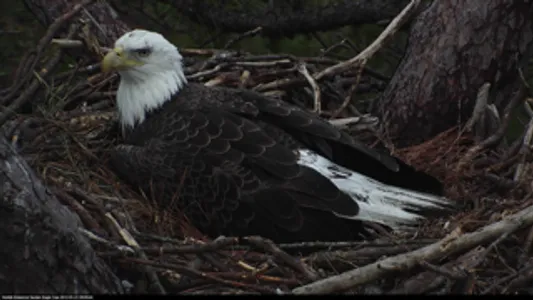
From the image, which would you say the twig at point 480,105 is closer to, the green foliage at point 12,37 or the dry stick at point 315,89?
the dry stick at point 315,89

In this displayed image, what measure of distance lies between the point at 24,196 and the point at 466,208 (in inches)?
102

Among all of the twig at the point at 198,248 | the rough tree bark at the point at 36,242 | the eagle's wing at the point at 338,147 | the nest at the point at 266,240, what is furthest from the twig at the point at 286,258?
the eagle's wing at the point at 338,147

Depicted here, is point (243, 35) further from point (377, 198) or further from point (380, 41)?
point (377, 198)

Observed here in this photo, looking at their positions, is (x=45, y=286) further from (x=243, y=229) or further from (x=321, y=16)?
(x=321, y=16)

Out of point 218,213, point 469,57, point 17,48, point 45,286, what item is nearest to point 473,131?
point 469,57

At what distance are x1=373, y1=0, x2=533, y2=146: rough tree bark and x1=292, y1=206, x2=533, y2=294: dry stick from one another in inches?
62.3

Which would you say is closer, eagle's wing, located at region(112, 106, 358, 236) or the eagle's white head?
eagle's wing, located at region(112, 106, 358, 236)

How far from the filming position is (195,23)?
651 cm

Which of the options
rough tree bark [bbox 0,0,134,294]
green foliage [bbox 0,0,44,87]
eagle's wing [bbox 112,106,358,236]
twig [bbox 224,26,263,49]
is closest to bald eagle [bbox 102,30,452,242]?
eagle's wing [bbox 112,106,358,236]

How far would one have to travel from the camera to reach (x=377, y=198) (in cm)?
499

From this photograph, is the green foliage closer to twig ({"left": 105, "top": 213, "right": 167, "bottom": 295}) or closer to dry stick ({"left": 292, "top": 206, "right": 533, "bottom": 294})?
twig ({"left": 105, "top": 213, "right": 167, "bottom": 295})

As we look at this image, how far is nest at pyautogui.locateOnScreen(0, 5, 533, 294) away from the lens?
397 centimetres

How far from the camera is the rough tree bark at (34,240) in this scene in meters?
3.23

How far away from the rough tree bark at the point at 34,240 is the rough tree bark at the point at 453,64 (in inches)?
114
